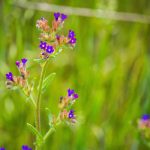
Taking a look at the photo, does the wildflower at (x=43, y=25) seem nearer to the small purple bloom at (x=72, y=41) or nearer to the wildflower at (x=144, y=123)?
the small purple bloom at (x=72, y=41)

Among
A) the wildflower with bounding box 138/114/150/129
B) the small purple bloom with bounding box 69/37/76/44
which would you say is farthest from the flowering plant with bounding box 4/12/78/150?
the wildflower with bounding box 138/114/150/129

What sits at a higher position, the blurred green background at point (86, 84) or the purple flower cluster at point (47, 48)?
the purple flower cluster at point (47, 48)

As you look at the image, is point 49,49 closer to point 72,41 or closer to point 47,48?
point 47,48

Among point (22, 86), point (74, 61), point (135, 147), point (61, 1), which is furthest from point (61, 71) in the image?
point (22, 86)

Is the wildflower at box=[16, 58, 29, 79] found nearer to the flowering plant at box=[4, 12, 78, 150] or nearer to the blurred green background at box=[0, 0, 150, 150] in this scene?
the flowering plant at box=[4, 12, 78, 150]

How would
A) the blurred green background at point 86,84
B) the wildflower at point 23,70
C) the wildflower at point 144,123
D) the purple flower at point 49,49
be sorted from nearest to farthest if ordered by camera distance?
the purple flower at point 49,49
the wildflower at point 23,70
the wildflower at point 144,123
the blurred green background at point 86,84

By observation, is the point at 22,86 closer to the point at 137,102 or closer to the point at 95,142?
the point at 137,102

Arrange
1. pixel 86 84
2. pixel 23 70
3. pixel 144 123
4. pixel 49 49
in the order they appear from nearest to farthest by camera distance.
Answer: pixel 49 49, pixel 23 70, pixel 144 123, pixel 86 84

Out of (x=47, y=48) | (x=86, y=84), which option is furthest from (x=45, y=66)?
(x=86, y=84)

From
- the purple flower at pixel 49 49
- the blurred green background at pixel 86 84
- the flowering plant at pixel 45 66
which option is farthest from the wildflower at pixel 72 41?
the blurred green background at pixel 86 84

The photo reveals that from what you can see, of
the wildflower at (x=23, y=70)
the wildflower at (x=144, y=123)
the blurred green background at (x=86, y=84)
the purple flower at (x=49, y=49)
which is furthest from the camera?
the blurred green background at (x=86, y=84)

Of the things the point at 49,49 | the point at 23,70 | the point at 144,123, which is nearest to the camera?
the point at 49,49
